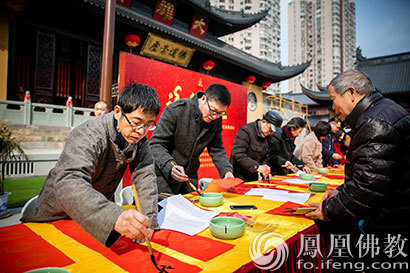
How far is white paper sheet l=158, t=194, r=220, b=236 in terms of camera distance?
1.22 m

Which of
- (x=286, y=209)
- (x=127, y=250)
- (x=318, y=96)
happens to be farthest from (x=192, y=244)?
(x=318, y=96)

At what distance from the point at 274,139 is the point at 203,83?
121 inches

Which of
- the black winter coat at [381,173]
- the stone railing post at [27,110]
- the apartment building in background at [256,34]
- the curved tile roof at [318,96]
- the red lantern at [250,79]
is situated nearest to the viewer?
the black winter coat at [381,173]

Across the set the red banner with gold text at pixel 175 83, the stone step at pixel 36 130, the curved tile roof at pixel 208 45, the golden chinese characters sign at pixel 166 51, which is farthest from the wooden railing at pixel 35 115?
the curved tile roof at pixel 208 45

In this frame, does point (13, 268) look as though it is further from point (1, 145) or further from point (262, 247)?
point (1, 145)

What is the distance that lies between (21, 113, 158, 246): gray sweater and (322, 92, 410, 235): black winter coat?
1.04m

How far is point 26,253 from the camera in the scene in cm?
93

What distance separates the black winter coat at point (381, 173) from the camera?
119 centimetres

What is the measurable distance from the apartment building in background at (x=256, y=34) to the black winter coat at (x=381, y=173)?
45.2 meters

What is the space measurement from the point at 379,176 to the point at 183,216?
1.03 meters

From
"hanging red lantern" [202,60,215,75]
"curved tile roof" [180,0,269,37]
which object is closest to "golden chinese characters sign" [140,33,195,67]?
"hanging red lantern" [202,60,215,75]

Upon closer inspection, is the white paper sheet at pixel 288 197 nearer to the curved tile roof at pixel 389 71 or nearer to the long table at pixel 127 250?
the long table at pixel 127 250

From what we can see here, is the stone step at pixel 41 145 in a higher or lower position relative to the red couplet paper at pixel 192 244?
lower

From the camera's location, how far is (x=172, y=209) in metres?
1.47
